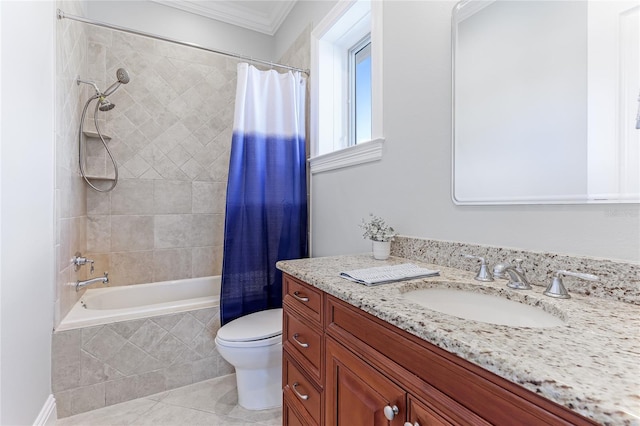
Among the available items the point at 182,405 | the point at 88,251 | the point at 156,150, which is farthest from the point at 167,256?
the point at 182,405

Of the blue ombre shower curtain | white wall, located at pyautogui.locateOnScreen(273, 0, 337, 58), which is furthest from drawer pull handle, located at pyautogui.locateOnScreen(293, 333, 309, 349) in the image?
white wall, located at pyautogui.locateOnScreen(273, 0, 337, 58)

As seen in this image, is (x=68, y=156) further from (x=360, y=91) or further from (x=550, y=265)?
(x=550, y=265)

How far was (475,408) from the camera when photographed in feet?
1.65

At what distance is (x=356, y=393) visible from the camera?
0.79m

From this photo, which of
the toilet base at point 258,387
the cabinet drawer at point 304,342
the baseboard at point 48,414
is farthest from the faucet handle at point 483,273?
the baseboard at point 48,414

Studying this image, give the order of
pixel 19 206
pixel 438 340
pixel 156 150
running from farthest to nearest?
pixel 156 150 → pixel 19 206 → pixel 438 340

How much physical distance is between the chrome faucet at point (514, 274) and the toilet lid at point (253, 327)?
1.13 meters

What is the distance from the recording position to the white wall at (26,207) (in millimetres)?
1085

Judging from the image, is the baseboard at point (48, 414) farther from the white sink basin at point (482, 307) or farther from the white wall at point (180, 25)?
the white wall at point (180, 25)

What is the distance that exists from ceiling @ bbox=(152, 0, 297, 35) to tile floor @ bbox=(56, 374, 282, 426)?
9.57 ft

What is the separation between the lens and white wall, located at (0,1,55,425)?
3.56 feet

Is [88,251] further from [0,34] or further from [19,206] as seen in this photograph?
[0,34]

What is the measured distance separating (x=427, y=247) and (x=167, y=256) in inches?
85.5

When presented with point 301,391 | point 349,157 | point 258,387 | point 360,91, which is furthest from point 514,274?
point 360,91
